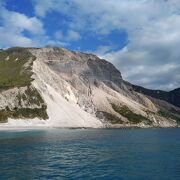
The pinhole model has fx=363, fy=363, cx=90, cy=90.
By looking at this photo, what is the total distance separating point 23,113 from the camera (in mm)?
159250

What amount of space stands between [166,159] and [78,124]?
129670mm

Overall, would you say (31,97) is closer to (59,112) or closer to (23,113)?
(59,112)

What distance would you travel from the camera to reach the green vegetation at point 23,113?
5969 inches

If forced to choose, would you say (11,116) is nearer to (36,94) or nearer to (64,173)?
(36,94)

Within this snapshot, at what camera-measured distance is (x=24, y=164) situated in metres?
46.9

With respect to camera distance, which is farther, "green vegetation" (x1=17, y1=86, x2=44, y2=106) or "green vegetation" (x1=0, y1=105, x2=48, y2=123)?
"green vegetation" (x1=17, y1=86, x2=44, y2=106)

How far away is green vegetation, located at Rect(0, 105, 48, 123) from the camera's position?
15161 cm

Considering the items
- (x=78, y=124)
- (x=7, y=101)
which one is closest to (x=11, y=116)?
(x=7, y=101)

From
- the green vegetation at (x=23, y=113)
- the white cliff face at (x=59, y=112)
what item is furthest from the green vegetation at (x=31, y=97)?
the white cliff face at (x=59, y=112)

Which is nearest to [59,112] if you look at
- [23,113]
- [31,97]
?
[31,97]

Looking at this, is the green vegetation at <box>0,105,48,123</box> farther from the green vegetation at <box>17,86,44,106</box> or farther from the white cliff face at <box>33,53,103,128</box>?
the green vegetation at <box>17,86,44,106</box>

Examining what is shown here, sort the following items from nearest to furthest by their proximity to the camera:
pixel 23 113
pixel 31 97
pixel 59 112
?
pixel 23 113 → pixel 31 97 → pixel 59 112

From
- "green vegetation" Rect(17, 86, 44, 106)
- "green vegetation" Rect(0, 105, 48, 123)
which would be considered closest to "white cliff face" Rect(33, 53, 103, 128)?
"green vegetation" Rect(0, 105, 48, 123)

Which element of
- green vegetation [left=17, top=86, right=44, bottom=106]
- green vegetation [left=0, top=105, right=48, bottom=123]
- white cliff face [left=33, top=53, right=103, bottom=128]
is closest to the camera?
green vegetation [left=0, top=105, right=48, bottom=123]
